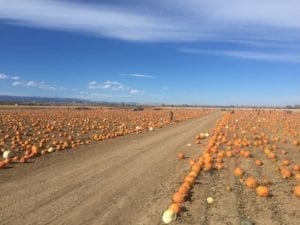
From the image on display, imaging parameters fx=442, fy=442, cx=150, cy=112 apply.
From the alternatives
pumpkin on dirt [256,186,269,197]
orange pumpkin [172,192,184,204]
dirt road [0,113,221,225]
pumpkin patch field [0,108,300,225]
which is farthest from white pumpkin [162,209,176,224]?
pumpkin on dirt [256,186,269,197]

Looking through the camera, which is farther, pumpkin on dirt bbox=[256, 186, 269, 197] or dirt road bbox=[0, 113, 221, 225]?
pumpkin on dirt bbox=[256, 186, 269, 197]

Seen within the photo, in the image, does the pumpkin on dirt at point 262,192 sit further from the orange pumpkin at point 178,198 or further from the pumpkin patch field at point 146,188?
the orange pumpkin at point 178,198

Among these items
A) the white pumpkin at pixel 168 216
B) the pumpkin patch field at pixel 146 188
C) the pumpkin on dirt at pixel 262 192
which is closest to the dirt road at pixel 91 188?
the pumpkin patch field at pixel 146 188

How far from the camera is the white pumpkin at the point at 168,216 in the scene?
8747 mm

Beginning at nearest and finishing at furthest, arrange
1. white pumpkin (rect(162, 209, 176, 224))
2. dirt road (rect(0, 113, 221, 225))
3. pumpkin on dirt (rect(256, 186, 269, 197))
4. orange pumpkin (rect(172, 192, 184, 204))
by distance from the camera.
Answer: white pumpkin (rect(162, 209, 176, 224)) → dirt road (rect(0, 113, 221, 225)) → orange pumpkin (rect(172, 192, 184, 204)) → pumpkin on dirt (rect(256, 186, 269, 197))

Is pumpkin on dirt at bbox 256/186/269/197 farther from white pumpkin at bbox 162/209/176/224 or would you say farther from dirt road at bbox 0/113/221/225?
white pumpkin at bbox 162/209/176/224

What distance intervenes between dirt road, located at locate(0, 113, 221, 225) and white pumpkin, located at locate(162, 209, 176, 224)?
0.21 metres

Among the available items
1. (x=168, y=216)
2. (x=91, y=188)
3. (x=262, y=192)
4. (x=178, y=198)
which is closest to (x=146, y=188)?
(x=91, y=188)

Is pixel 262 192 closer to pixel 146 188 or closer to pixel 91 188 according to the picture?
pixel 146 188

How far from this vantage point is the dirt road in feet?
29.5

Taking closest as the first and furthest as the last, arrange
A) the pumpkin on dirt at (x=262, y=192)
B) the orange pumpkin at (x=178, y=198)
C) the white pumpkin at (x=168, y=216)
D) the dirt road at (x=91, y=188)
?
the white pumpkin at (x=168, y=216) → the dirt road at (x=91, y=188) → the orange pumpkin at (x=178, y=198) → the pumpkin on dirt at (x=262, y=192)

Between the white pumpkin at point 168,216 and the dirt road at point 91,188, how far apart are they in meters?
0.21

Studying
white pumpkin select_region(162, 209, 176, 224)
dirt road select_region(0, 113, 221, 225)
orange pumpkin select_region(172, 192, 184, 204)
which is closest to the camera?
white pumpkin select_region(162, 209, 176, 224)

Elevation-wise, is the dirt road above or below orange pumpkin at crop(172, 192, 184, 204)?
below
